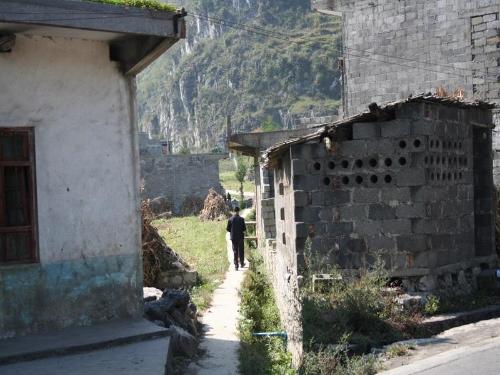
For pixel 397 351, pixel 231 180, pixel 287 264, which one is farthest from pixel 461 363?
pixel 231 180

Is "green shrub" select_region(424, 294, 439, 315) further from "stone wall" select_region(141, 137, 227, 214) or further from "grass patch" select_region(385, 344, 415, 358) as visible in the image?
"stone wall" select_region(141, 137, 227, 214)

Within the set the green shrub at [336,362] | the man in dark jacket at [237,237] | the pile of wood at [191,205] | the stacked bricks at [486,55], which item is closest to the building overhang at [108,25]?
the green shrub at [336,362]

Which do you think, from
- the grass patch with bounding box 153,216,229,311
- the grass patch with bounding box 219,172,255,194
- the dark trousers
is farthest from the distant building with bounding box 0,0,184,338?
the grass patch with bounding box 219,172,255,194

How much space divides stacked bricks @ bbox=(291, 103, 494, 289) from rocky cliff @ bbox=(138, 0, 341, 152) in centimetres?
7684

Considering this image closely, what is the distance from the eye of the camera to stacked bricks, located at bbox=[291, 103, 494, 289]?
31.8 feet

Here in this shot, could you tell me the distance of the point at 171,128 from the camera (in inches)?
4919

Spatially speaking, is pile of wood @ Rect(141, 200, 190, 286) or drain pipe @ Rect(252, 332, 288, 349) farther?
pile of wood @ Rect(141, 200, 190, 286)

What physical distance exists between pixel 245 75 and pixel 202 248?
311ft

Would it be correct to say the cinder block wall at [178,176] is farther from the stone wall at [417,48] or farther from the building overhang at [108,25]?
the building overhang at [108,25]

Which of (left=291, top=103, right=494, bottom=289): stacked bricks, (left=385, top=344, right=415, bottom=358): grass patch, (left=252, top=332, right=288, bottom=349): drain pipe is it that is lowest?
(left=252, top=332, right=288, bottom=349): drain pipe

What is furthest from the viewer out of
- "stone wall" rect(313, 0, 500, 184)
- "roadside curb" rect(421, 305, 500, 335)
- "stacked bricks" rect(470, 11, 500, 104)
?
"stone wall" rect(313, 0, 500, 184)

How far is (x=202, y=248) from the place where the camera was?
20281 millimetres

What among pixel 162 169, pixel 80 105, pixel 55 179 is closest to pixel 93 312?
pixel 55 179

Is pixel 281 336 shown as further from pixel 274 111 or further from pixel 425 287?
pixel 274 111
